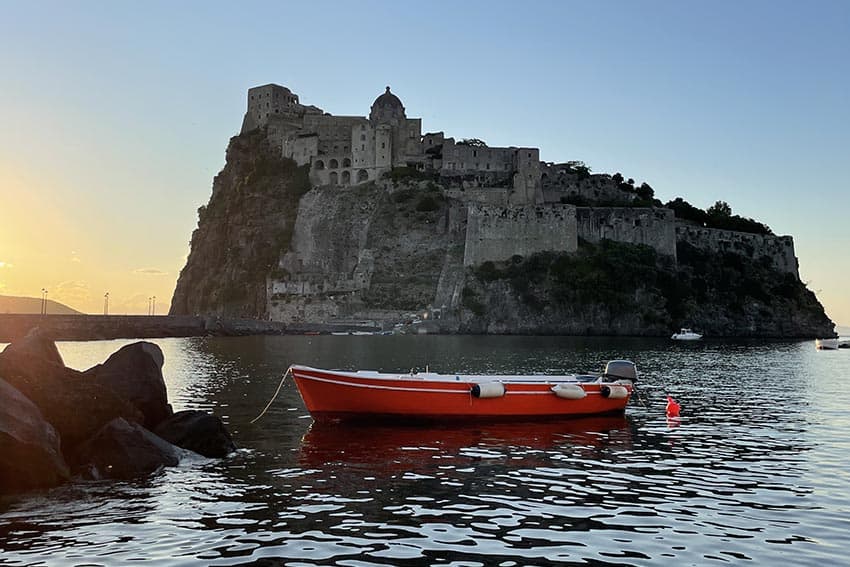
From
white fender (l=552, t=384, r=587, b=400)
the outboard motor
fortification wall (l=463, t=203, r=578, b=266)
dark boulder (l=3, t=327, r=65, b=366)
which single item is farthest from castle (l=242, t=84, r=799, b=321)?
dark boulder (l=3, t=327, r=65, b=366)

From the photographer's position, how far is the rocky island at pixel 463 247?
7338cm

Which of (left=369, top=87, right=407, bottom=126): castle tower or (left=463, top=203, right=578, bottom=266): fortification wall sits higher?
(left=369, top=87, right=407, bottom=126): castle tower

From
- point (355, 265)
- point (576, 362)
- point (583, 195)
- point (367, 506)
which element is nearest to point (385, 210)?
point (355, 265)

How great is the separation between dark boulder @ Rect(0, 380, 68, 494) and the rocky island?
196ft

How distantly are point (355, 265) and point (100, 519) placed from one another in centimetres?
7135

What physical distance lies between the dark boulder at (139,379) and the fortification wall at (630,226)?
66094 millimetres

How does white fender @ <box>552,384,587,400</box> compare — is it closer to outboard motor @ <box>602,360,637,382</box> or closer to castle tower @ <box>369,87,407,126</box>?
outboard motor @ <box>602,360,637,382</box>

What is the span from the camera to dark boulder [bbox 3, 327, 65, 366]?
44.3 feet

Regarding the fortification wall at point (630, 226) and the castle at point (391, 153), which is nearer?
the fortification wall at point (630, 226)

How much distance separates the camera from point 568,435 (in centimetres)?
1770

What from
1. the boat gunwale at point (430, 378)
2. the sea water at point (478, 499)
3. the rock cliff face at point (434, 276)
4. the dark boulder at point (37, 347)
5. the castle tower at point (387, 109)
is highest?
the castle tower at point (387, 109)

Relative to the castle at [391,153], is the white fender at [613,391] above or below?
below

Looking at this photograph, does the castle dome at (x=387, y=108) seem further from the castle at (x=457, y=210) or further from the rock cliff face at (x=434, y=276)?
the rock cliff face at (x=434, y=276)

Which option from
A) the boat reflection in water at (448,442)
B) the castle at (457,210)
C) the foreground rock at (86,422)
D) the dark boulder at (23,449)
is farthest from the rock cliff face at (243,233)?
the dark boulder at (23,449)
